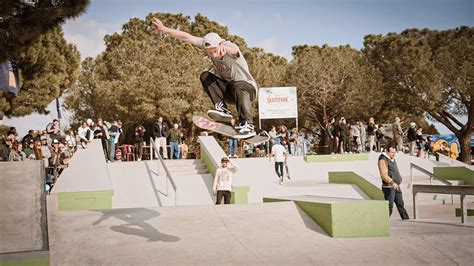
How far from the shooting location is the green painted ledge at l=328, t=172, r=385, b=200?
1438 centimetres

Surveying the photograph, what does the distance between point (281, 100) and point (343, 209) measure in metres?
16.4

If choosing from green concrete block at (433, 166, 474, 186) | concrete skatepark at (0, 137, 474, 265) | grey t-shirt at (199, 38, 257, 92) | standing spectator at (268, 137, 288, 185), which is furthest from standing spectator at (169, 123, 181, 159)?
grey t-shirt at (199, 38, 257, 92)

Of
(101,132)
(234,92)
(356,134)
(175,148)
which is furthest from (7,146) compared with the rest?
(356,134)

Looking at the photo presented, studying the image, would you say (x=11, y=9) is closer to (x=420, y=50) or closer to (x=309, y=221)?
(x=309, y=221)

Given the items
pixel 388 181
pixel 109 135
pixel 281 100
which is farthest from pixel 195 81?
pixel 388 181

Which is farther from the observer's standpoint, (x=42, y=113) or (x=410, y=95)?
(x=410, y=95)

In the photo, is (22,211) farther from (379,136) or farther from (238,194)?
(379,136)

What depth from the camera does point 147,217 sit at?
875 cm

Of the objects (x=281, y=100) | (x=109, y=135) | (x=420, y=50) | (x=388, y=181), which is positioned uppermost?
(x=420, y=50)

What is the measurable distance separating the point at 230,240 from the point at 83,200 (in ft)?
15.2

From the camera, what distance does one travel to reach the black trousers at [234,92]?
6.22 meters

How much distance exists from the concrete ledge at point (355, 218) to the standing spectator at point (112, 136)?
10.5 m

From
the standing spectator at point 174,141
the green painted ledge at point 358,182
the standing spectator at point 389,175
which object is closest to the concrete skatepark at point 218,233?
the standing spectator at point 389,175

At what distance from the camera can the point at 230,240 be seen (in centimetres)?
777
